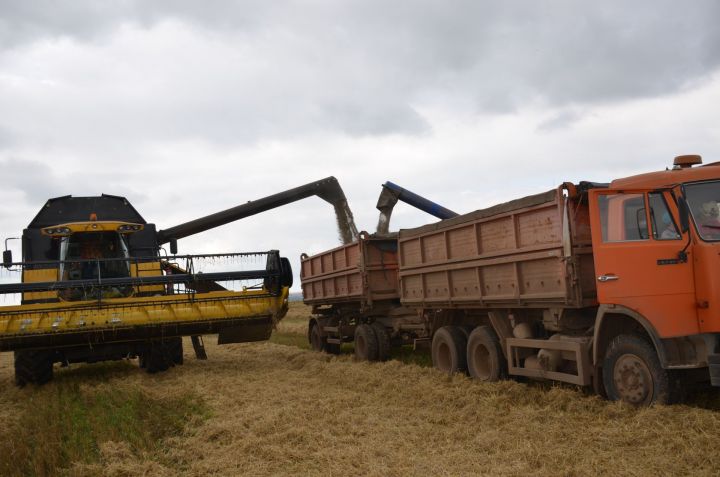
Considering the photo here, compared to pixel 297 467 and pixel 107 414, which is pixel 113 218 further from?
pixel 297 467

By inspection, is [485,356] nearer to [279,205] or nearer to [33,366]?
[33,366]

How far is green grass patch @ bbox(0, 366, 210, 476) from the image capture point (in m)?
6.11

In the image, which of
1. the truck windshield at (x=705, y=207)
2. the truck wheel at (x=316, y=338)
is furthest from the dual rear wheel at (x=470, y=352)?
the truck wheel at (x=316, y=338)

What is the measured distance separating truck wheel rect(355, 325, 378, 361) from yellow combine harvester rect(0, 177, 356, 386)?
1624mm

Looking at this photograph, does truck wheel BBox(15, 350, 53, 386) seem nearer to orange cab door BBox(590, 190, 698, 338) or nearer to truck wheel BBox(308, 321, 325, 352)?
truck wheel BBox(308, 321, 325, 352)

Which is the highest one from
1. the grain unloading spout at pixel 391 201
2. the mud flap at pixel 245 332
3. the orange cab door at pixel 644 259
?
the grain unloading spout at pixel 391 201

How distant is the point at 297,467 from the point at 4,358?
16.6m

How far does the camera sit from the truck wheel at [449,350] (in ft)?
32.1

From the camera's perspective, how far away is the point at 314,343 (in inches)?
631

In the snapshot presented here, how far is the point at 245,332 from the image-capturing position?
1217 centimetres

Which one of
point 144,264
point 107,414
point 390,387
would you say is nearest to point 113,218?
point 144,264

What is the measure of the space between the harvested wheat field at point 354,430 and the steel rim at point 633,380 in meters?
0.18

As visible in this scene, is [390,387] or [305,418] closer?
[305,418]

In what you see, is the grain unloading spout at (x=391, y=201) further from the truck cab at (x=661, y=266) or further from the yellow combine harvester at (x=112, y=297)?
the truck cab at (x=661, y=266)
